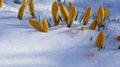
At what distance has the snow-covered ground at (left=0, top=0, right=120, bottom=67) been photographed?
2242 millimetres

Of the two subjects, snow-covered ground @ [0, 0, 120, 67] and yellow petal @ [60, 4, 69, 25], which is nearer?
snow-covered ground @ [0, 0, 120, 67]

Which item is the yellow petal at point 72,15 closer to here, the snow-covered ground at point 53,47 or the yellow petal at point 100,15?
the snow-covered ground at point 53,47

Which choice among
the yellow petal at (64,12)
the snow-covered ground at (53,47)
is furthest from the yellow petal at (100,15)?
the yellow petal at (64,12)

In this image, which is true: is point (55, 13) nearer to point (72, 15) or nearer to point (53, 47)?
point (72, 15)

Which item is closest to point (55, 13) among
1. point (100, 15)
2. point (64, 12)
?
point (64, 12)

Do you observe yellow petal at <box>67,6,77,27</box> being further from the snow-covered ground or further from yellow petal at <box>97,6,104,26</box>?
yellow petal at <box>97,6,104,26</box>

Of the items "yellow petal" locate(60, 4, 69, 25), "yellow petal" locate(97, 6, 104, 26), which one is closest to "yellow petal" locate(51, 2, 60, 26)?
"yellow petal" locate(60, 4, 69, 25)

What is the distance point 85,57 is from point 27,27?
72 centimetres

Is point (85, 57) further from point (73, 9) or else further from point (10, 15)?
point (10, 15)

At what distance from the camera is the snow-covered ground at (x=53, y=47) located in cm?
224

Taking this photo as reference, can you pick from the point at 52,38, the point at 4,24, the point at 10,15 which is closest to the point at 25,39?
the point at 52,38

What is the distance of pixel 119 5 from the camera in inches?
179

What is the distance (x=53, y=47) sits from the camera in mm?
2455

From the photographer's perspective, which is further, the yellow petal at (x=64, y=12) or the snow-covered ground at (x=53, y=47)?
the yellow petal at (x=64, y=12)
